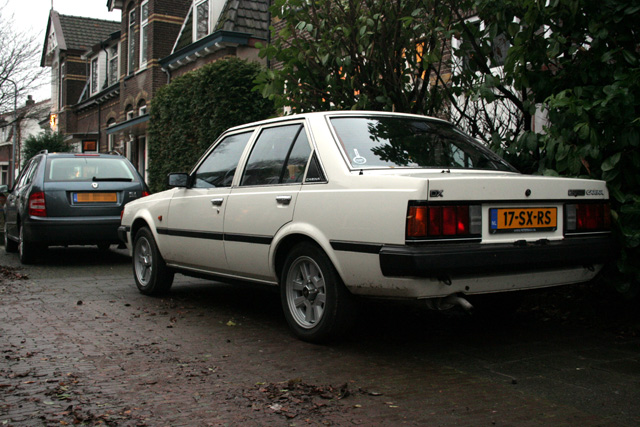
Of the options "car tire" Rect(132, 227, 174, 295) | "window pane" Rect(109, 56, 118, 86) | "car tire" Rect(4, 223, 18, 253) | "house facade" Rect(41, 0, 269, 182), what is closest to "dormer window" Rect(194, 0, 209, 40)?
"house facade" Rect(41, 0, 269, 182)

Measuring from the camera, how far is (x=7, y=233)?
1237cm

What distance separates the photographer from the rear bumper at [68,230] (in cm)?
989

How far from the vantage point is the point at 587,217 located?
4.89 meters

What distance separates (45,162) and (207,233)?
556 centimetres

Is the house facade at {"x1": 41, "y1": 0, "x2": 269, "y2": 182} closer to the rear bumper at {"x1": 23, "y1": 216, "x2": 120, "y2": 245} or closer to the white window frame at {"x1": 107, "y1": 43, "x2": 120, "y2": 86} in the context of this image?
the white window frame at {"x1": 107, "y1": 43, "x2": 120, "y2": 86}

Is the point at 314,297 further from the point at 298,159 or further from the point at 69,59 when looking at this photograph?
the point at 69,59

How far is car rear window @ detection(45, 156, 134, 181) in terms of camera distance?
→ 1041cm

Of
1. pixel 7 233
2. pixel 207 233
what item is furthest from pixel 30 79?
pixel 207 233

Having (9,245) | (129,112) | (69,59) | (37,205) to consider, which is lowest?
(9,245)

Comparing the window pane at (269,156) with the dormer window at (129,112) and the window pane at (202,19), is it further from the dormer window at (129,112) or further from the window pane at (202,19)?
the dormer window at (129,112)

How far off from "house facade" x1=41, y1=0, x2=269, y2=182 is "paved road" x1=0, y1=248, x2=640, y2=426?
13018 mm

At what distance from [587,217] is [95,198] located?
24.2 ft

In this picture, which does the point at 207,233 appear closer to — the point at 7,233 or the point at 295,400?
the point at 295,400

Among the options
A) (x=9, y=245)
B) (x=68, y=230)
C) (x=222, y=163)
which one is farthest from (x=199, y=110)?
(x=222, y=163)
